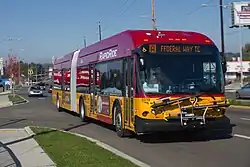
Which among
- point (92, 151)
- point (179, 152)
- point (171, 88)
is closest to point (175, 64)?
point (171, 88)

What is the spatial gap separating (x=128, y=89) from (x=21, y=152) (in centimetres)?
367

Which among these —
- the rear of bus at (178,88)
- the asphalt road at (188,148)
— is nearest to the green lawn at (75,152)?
the asphalt road at (188,148)

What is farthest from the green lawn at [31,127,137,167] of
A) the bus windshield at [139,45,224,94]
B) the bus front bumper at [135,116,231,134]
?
the bus windshield at [139,45,224,94]

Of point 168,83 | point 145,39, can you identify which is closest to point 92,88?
point 145,39

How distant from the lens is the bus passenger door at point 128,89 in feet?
43.3

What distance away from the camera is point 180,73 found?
1259cm

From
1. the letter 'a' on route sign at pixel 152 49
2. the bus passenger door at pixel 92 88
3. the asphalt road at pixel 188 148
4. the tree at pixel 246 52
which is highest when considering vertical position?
the tree at pixel 246 52

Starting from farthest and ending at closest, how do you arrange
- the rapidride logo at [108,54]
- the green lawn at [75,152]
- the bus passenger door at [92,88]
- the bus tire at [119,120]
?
the bus passenger door at [92,88] < the rapidride logo at [108,54] < the bus tire at [119,120] < the green lawn at [75,152]

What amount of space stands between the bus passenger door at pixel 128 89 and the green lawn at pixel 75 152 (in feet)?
4.62

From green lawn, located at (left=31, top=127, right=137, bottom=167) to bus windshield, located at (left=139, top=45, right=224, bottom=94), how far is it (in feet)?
7.71

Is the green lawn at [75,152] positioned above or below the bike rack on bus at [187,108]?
below

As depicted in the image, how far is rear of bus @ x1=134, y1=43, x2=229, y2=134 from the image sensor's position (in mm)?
12281

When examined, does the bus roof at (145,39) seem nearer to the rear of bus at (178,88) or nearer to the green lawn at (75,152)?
the rear of bus at (178,88)

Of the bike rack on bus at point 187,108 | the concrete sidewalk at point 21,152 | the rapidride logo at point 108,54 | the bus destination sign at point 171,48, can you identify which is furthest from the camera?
the rapidride logo at point 108,54
